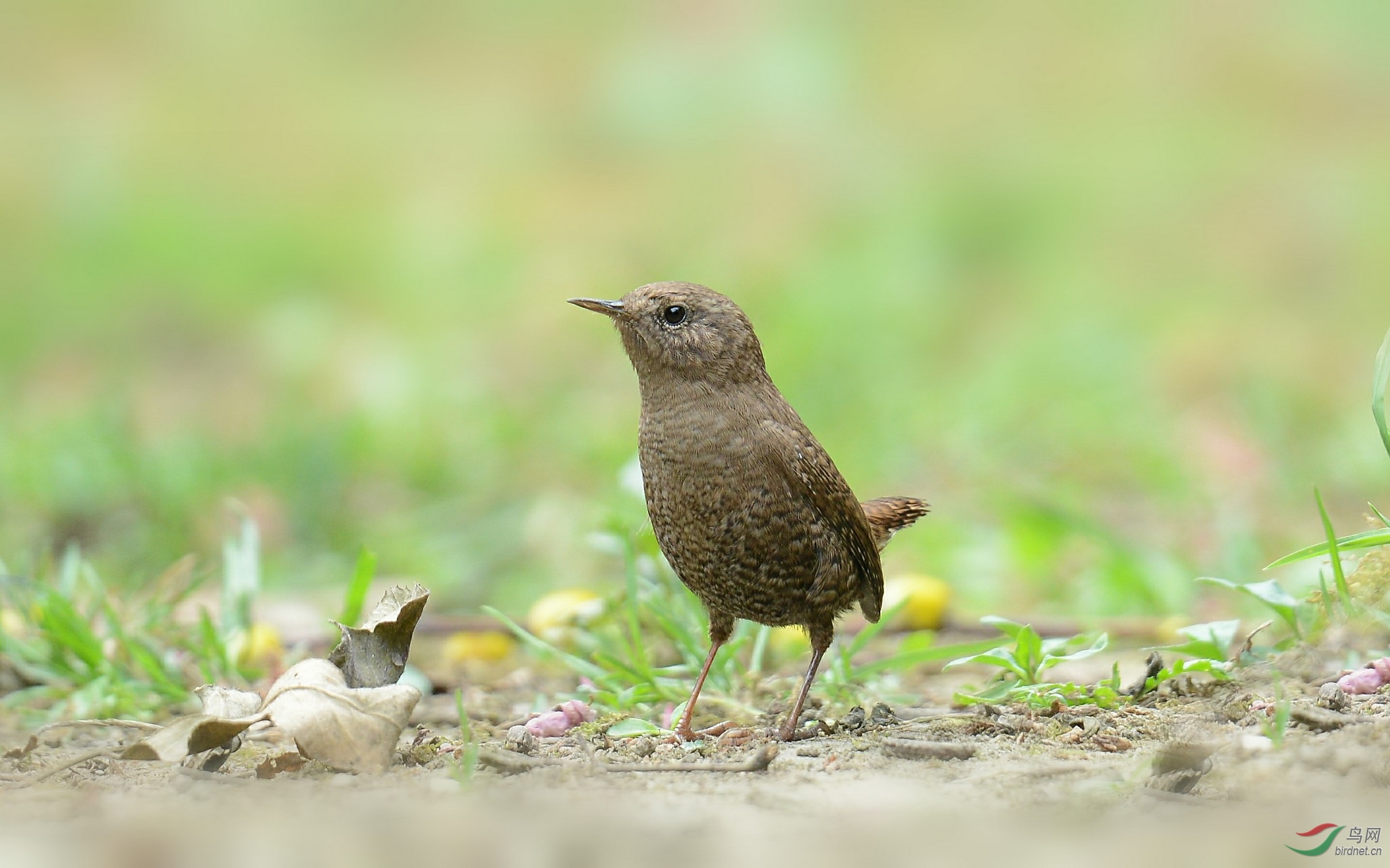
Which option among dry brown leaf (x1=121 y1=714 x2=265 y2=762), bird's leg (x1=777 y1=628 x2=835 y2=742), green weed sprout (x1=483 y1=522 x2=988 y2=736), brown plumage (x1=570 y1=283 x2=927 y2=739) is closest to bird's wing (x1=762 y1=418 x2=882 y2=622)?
brown plumage (x1=570 y1=283 x2=927 y2=739)

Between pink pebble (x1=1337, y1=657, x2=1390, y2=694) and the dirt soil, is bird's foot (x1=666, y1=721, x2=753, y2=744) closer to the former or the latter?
the dirt soil

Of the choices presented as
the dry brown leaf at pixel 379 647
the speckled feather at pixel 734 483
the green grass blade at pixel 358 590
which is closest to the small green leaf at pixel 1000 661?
the speckled feather at pixel 734 483

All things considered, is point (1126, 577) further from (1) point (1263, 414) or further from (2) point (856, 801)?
(2) point (856, 801)

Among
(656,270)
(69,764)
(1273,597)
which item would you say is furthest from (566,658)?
(656,270)

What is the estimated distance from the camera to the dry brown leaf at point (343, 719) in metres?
2.92

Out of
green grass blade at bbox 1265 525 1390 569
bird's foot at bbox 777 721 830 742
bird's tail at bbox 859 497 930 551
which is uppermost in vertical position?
bird's tail at bbox 859 497 930 551

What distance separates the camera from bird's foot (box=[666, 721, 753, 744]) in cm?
344

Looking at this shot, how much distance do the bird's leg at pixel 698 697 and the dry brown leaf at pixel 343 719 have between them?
0.75 meters

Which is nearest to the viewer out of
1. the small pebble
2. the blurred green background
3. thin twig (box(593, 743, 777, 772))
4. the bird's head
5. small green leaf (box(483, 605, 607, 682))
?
thin twig (box(593, 743, 777, 772))

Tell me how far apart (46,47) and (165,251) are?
322 centimetres

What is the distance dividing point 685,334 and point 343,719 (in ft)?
4.38

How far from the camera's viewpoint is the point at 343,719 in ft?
9.69

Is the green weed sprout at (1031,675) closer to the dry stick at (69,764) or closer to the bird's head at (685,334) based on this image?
the bird's head at (685,334)

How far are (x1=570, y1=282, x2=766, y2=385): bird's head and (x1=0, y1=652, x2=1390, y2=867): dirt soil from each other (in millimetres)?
918
